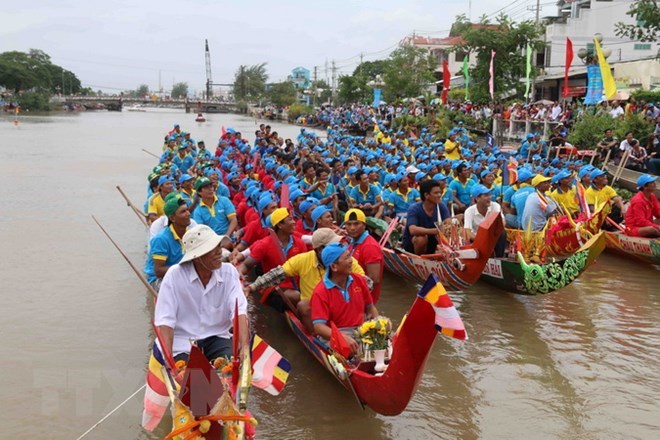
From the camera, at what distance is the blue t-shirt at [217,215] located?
851cm

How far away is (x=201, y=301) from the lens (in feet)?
15.0

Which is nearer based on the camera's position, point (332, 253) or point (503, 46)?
point (332, 253)

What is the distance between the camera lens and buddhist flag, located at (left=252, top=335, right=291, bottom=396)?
4344 millimetres

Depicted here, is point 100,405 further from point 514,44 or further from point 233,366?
point 514,44

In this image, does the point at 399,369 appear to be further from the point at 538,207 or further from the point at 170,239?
the point at 538,207

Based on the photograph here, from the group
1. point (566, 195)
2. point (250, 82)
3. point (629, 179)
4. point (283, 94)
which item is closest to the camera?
point (566, 195)

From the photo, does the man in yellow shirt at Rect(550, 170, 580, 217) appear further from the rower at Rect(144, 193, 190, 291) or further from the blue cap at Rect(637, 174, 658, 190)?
the rower at Rect(144, 193, 190, 291)

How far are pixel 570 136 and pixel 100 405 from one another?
1599 cm

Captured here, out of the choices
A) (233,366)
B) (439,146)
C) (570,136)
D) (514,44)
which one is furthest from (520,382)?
(514,44)

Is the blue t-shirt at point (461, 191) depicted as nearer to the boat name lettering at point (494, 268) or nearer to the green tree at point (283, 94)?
the boat name lettering at point (494, 268)

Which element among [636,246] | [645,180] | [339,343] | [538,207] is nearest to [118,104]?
[538,207]

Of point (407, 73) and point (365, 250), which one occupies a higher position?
point (407, 73)

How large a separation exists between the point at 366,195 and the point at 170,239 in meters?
5.68

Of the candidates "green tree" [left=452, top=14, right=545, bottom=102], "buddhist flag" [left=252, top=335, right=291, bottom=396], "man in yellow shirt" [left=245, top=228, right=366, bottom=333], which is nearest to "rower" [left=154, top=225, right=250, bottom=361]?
"buddhist flag" [left=252, top=335, right=291, bottom=396]
